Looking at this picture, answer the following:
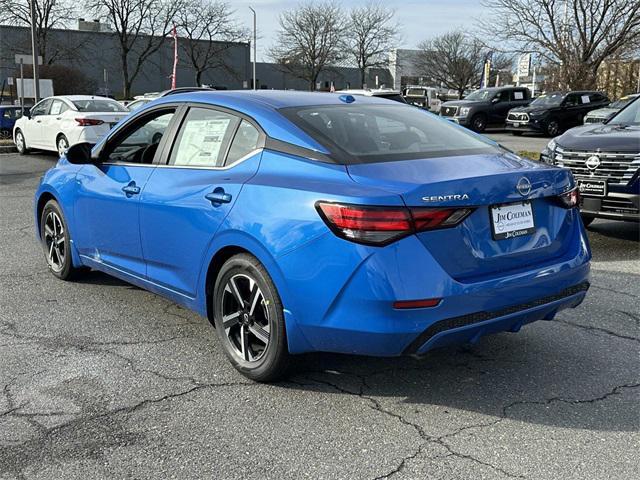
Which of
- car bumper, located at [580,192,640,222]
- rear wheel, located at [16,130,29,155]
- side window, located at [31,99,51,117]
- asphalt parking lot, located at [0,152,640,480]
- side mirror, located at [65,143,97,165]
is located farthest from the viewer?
rear wheel, located at [16,130,29,155]

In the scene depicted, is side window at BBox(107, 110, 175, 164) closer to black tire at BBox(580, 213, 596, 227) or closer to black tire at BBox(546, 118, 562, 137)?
black tire at BBox(580, 213, 596, 227)

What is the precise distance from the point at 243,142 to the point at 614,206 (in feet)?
14.6

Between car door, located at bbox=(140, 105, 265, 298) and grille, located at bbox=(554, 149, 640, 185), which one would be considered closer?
car door, located at bbox=(140, 105, 265, 298)

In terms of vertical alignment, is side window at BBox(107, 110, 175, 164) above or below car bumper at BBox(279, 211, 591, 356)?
above

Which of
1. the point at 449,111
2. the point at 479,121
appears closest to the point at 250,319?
the point at 449,111

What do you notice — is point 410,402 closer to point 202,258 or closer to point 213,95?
point 202,258

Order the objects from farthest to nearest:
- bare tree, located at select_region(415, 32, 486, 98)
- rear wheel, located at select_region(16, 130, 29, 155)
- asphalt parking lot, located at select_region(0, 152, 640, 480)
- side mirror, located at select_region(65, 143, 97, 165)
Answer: bare tree, located at select_region(415, 32, 486, 98) → rear wheel, located at select_region(16, 130, 29, 155) → side mirror, located at select_region(65, 143, 97, 165) → asphalt parking lot, located at select_region(0, 152, 640, 480)

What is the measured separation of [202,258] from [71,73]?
4831cm

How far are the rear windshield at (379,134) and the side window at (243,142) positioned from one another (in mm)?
214

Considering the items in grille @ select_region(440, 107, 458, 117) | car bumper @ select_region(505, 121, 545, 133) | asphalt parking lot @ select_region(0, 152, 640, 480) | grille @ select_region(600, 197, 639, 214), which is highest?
grille @ select_region(440, 107, 458, 117)

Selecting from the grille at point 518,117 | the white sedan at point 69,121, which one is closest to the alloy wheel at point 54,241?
the white sedan at point 69,121

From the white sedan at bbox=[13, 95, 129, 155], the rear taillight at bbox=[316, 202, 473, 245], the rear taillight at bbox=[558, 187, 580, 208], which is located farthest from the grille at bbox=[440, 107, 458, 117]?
the rear taillight at bbox=[316, 202, 473, 245]

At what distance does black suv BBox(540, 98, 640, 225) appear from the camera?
659cm

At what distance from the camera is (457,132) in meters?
4.24
